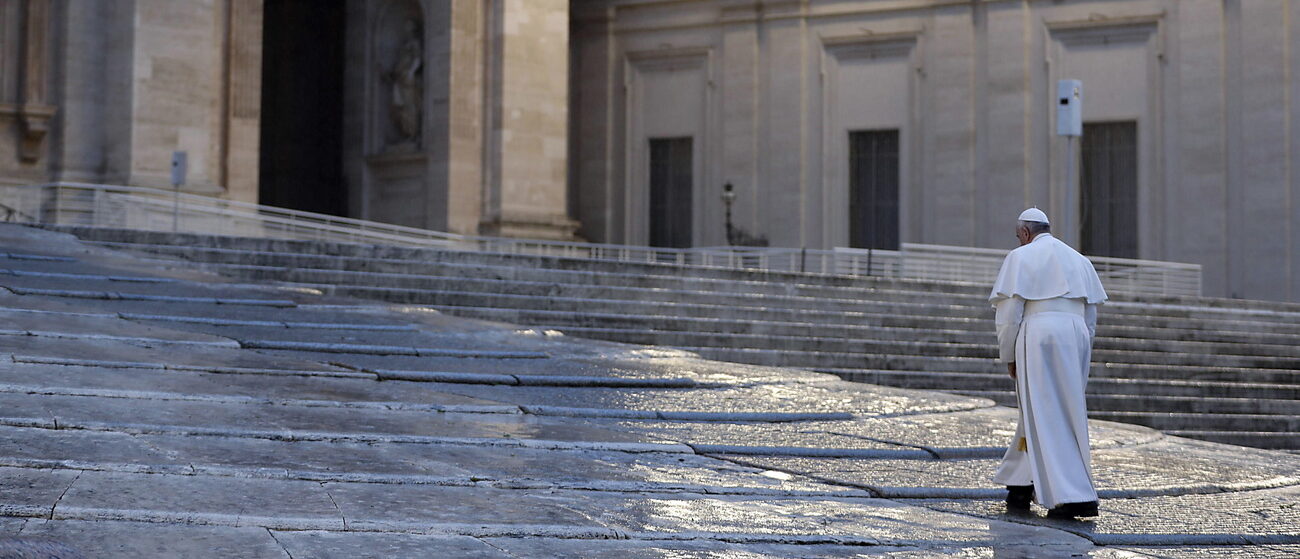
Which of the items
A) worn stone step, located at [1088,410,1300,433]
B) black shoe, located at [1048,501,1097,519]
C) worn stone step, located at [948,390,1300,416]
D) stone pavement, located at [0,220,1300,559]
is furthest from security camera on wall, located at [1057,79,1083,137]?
black shoe, located at [1048,501,1097,519]

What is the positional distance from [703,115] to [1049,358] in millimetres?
26512

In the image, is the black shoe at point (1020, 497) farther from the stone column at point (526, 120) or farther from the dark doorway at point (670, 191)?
the dark doorway at point (670, 191)

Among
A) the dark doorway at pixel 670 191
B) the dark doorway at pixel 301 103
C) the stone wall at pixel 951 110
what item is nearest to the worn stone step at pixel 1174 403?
the stone wall at pixel 951 110

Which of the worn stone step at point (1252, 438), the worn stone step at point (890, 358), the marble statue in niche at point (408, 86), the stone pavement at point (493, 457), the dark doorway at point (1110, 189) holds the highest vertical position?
the marble statue in niche at point (408, 86)

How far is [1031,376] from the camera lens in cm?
750

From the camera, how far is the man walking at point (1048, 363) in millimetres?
7203

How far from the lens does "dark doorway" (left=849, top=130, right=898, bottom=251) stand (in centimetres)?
3200

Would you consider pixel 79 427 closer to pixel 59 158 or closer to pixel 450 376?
pixel 450 376

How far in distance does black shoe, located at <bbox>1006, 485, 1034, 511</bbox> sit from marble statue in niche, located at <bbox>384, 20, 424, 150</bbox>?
23447 millimetres

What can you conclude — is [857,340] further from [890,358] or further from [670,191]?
[670,191]

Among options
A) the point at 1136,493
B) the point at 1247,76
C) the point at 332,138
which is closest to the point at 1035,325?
the point at 1136,493

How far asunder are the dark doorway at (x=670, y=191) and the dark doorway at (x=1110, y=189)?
882 centimetres

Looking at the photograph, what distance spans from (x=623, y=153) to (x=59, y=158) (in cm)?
1350

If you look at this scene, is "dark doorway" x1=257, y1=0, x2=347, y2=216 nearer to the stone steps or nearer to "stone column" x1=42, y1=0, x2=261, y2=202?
"stone column" x1=42, y1=0, x2=261, y2=202
